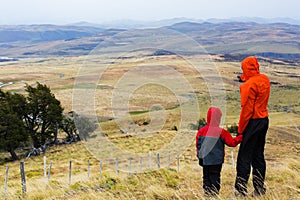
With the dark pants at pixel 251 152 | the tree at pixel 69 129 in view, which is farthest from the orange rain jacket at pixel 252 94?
the tree at pixel 69 129

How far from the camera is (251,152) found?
556cm

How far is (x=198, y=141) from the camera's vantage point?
5.80 m

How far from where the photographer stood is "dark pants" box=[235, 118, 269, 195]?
5398 mm

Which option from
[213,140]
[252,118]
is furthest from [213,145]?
[252,118]

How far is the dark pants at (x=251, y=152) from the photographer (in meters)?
5.40

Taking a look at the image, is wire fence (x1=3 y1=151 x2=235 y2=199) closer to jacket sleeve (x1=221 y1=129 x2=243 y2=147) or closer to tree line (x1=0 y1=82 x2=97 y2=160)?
jacket sleeve (x1=221 y1=129 x2=243 y2=147)

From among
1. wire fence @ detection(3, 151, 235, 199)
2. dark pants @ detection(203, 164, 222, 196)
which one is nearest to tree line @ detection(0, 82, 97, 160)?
wire fence @ detection(3, 151, 235, 199)

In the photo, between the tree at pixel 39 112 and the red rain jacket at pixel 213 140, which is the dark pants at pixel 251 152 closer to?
the red rain jacket at pixel 213 140

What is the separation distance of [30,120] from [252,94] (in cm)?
2862

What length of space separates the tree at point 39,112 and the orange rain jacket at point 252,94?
27131 mm

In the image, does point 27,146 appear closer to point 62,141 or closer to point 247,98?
point 62,141

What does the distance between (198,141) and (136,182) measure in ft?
9.74

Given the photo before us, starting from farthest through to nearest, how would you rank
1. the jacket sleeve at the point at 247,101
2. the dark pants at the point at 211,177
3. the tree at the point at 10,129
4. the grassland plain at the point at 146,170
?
the tree at the point at 10,129, the grassland plain at the point at 146,170, the dark pants at the point at 211,177, the jacket sleeve at the point at 247,101

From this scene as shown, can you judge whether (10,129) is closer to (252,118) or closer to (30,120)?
(30,120)
